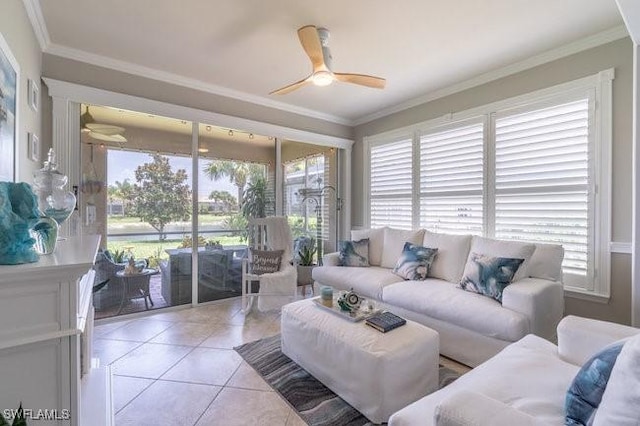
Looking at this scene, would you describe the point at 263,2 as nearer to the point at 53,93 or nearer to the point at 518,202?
the point at 53,93

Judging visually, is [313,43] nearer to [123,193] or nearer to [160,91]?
[160,91]

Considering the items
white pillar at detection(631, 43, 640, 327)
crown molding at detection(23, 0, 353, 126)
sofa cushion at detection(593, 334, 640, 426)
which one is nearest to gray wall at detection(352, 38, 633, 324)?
white pillar at detection(631, 43, 640, 327)

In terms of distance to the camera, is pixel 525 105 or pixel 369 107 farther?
pixel 369 107

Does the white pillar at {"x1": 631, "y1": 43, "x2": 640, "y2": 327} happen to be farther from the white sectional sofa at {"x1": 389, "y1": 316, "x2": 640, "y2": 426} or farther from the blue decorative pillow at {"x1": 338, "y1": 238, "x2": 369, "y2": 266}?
the blue decorative pillow at {"x1": 338, "y1": 238, "x2": 369, "y2": 266}

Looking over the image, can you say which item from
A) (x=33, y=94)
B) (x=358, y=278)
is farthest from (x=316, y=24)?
(x=358, y=278)

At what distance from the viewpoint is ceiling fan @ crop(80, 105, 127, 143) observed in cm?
307

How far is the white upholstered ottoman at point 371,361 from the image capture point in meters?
1.70

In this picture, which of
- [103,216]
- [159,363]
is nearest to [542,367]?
[159,363]

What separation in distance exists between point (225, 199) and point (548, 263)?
346 centimetres

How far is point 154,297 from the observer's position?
3520mm

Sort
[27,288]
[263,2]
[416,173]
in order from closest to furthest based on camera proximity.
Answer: [27,288], [263,2], [416,173]

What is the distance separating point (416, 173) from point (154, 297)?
3.55 metres

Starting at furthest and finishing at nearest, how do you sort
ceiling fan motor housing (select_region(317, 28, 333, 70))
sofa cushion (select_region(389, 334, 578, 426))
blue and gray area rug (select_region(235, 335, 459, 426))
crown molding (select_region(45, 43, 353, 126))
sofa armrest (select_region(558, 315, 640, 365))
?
crown molding (select_region(45, 43, 353, 126)) → ceiling fan motor housing (select_region(317, 28, 333, 70)) → blue and gray area rug (select_region(235, 335, 459, 426)) → sofa armrest (select_region(558, 315, 640, 365)) → sofa cushion (select_region(389, 334, 578, 426))

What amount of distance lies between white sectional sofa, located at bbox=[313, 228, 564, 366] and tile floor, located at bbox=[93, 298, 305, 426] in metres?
1.20
